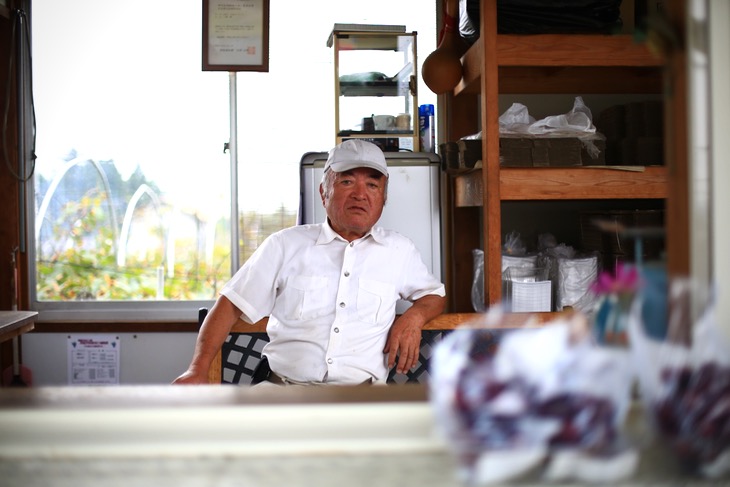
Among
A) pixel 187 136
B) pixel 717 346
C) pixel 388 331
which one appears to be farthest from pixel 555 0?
pixel 717 346

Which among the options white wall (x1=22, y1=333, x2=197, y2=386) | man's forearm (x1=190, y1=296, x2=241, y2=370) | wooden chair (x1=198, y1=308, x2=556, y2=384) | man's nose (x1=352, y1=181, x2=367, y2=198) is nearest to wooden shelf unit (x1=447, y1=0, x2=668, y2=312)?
wooden chair (x1=198, y1=308, x2=556, y2=384)

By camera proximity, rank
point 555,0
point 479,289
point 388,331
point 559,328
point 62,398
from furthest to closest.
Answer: point 479,289, point 555,0, point 388,331, point 62,398, point 559,328

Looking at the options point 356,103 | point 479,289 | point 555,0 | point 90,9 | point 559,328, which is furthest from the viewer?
point 90,9

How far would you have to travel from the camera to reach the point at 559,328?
72 centimetres

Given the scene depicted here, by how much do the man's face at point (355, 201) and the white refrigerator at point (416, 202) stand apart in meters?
0.57

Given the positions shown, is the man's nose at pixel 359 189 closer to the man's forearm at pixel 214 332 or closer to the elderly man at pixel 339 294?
the elderly man at pixel 339 294

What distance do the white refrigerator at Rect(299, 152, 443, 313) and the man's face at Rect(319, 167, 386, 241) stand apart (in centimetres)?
57

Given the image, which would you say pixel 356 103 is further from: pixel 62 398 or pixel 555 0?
pixel 62 398

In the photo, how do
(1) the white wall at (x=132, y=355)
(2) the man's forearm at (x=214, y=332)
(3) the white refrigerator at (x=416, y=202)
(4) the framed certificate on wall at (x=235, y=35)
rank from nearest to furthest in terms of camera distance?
1. (2) the man's forearm at (x=214, y=332)
2. (3) the white refrigerator at (x=416, y=202)
3. (4) the framed certificate on wall at (x=235, y=35)
4. (1) the white wall at (x=132, y=355)

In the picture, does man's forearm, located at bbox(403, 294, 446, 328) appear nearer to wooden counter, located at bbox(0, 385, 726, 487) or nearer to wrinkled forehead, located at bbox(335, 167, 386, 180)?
wrinkled forehead, located at bbox(335, 167, 386, 180)

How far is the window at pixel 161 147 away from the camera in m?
3.76

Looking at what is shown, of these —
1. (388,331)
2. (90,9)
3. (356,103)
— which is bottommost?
(388,331)

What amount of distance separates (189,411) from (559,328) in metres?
0.39

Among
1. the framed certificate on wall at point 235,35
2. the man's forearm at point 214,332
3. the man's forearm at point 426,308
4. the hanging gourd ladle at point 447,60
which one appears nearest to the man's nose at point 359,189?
the man's forearm at point 426,308
